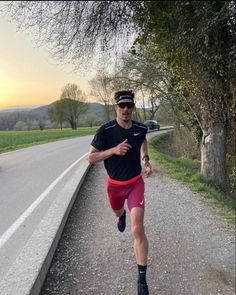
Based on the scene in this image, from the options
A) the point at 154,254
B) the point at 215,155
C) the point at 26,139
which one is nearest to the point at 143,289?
the point at 154,254

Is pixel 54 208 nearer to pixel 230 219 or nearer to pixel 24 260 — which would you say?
pixel 24 260

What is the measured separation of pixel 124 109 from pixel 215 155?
7154mm

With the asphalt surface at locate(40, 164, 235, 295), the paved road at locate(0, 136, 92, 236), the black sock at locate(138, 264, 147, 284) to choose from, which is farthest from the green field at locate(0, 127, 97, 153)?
the black sock at locate(138, 264, 147, 284)

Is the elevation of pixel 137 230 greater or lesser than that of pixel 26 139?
greater

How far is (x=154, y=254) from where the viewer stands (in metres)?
5.09

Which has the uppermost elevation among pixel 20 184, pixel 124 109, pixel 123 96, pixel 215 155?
pixel 123 96

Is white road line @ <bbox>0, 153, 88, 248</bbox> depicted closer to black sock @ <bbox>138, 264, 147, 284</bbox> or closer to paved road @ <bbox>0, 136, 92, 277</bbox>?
paved road @ <bbox>0, 136, 92, 277</bbox>

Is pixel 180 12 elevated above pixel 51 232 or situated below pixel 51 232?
above

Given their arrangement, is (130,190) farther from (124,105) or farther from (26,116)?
(26,116)

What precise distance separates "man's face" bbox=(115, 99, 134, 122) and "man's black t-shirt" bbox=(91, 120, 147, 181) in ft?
0.38

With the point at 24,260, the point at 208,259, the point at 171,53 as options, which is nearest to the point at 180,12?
the point at 171,53

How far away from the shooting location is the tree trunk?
10703mm

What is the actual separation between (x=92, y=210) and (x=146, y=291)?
3.54 metres

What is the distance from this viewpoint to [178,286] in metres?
4.25
